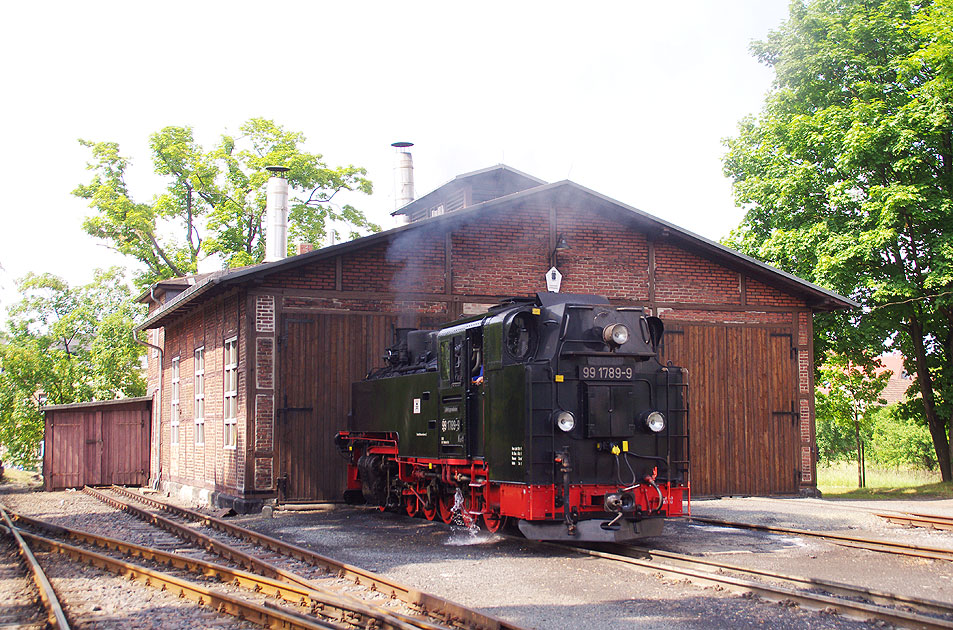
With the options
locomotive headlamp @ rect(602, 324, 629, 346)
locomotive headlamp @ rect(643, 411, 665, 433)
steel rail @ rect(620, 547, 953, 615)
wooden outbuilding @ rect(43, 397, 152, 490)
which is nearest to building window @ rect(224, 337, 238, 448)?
locomotive headlamp @ rect(602, 324, 629, 346)

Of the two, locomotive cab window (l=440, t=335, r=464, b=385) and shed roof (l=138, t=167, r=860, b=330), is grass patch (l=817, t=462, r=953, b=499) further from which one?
locomotive cab window (l=440, t=335, r=464, b=385)

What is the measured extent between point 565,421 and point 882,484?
70.3ft

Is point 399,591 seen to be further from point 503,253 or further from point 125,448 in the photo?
point 125,448

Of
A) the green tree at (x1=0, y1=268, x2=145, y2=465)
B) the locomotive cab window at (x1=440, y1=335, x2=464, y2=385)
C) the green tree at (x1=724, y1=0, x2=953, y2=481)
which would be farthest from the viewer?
the green tree at (x1=0, y1=268, x2=145, y2=465)

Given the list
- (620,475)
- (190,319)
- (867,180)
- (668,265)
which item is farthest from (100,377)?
(620,475)

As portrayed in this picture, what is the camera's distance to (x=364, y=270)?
53.4ft

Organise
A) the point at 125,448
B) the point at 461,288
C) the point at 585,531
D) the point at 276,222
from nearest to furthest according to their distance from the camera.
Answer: the point at 585,531 < the point at 461,288 < the point at 276,222 < the point at 125,448

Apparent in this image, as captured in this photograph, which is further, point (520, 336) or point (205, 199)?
point (205, 199)

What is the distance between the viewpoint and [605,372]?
10312mm

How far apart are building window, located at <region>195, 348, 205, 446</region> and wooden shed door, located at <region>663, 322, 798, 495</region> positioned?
9746 millimetres

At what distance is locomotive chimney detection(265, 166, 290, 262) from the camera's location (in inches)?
917

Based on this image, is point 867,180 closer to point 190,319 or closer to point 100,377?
point 190,319

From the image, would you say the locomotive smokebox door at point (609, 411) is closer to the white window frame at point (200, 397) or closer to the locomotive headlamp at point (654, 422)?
the locomotive headlamp at point (654, 422)

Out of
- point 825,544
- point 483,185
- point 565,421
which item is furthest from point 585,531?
point 483,185
